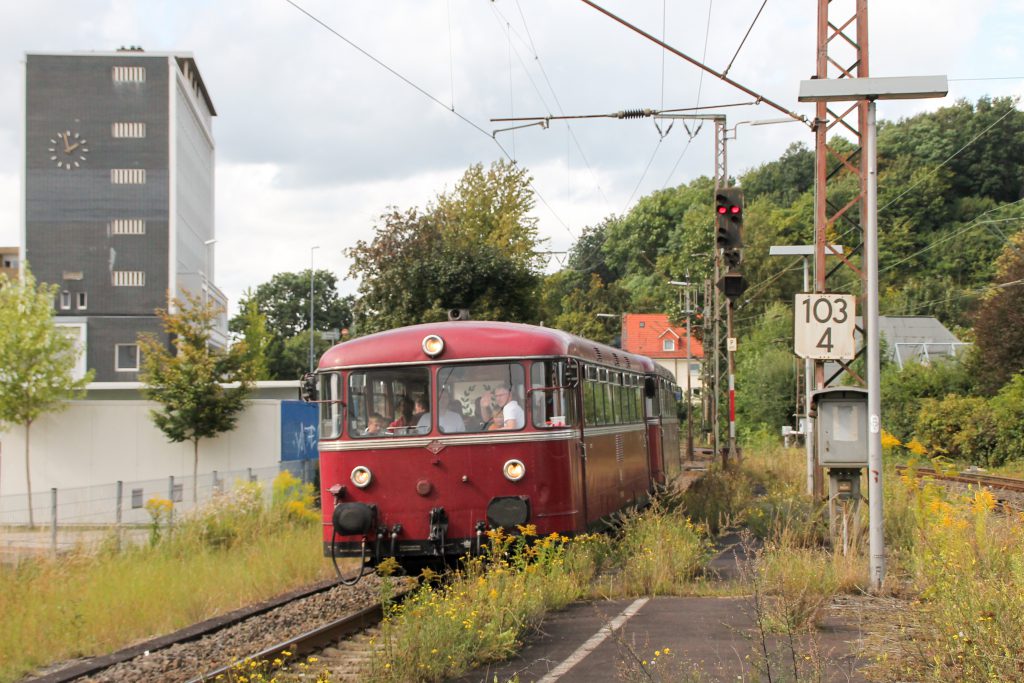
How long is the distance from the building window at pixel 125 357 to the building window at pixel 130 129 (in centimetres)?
1359

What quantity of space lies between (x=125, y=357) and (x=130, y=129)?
48.2ft

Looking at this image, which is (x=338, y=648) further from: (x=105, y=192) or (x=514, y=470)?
(x=105, y=192)

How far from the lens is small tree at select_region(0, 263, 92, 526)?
98.7 ft

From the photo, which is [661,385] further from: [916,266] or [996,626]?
[916,266]

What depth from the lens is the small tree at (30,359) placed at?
1184 inches

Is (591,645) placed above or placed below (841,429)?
below

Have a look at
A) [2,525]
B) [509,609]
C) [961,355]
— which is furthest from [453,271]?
[509,609]

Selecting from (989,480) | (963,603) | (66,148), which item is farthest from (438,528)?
(66,148)

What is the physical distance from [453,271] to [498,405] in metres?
20.7

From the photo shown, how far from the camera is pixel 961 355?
3912 centimetres

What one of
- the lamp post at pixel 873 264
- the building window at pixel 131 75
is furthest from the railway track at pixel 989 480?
the building window at pixel 131 75

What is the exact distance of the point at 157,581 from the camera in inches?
529

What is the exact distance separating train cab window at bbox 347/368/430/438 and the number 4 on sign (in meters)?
4.42

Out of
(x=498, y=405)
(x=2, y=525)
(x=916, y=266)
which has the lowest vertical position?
(x=2, y=525)
